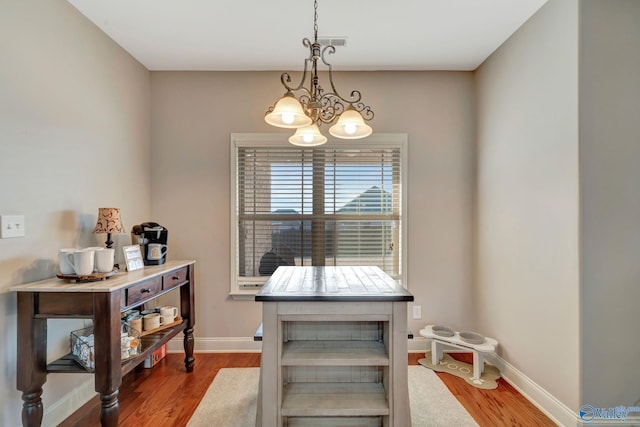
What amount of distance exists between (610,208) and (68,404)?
11.6ft

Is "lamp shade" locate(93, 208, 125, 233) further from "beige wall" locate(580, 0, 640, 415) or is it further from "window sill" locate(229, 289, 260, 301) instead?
"beige wall" locate(580, 0, 640, 415)

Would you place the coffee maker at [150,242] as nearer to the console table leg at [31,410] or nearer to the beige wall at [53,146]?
the beige wall at [53,146]

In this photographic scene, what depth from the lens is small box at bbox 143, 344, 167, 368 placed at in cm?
254

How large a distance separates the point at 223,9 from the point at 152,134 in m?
1.42

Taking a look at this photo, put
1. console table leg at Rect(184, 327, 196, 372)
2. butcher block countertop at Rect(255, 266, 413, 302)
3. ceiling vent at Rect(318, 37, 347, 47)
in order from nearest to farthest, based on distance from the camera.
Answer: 1. butcher block countertop at Rect(255, 266, 413, 302)
2. ceiling vent at Rect(318, 37, 347, 47)
3. console table leg at Rect(184, 327, 196, 372)

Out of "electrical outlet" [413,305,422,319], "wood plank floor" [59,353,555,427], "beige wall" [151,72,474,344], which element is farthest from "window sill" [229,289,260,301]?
"electrical outlet" [413,305,422,319]

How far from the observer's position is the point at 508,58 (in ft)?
7.75

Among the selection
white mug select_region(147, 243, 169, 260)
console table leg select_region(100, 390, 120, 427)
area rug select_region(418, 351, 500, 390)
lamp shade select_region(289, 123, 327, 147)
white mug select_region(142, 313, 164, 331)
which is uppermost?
lamp shade select_region(289, 123, 327, 147)

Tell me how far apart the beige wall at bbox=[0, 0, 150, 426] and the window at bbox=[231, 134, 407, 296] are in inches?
41.5

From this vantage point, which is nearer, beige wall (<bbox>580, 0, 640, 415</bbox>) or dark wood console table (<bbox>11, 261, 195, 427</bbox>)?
dark wood console table (<bbox>11, 261, 195, 427</bbox>)

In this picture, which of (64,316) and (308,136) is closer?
(64,316)

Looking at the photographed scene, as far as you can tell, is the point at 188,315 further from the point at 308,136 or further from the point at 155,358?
the point at 308,136

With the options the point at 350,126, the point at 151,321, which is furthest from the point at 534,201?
the point at 151,321

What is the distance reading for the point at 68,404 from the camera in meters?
1.96
